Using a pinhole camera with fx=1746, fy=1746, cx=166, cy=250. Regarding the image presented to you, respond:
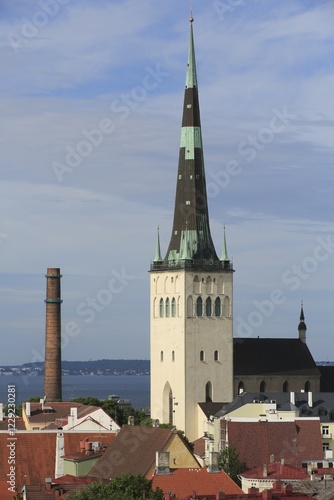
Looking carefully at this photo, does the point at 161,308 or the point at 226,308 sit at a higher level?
the point at 161,308

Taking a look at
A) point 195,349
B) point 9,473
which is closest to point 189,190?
point 195,349

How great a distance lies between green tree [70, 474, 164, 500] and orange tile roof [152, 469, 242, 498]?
258 cm

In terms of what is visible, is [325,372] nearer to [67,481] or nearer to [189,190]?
[189,190]

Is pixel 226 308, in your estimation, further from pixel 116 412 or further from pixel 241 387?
pixel 116 412

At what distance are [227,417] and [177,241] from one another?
15.5 meters

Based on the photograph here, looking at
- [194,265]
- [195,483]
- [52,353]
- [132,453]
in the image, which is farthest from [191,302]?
[195,483]

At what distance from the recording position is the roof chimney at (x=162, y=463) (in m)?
65.5

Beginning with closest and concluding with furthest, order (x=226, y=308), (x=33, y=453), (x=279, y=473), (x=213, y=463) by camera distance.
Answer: (x=213, y=463) < (x=279, y=473) < (x=33, y=453) < (x=226, y=308)

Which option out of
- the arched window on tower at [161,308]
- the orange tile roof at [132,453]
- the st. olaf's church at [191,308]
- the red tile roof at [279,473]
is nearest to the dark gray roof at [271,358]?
the st. olaf's church at [191,308]

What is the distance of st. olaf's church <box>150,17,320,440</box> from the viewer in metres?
103

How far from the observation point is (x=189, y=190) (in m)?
105

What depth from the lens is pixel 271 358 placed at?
110 metres

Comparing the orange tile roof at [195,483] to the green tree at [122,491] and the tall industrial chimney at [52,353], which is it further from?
the tall industrial chimney at [52,353]

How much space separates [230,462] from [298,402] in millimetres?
20527
